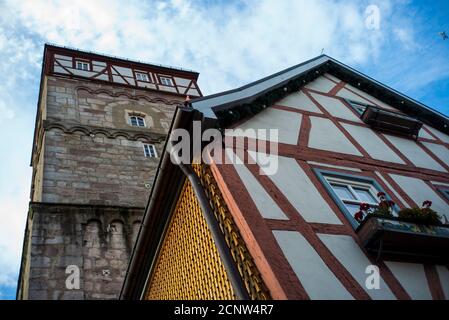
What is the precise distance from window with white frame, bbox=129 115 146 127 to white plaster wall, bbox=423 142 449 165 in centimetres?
1191

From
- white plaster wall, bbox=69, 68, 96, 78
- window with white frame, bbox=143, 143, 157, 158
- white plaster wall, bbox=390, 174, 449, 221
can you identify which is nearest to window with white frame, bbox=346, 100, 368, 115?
white plaster wall, bbox=390, 174, 449, 221

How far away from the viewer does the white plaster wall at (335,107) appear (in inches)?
345

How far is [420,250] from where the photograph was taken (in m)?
5.51

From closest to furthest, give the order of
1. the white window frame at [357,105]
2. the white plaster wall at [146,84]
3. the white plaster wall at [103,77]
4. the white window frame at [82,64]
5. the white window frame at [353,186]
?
the white window frame at [353,186]
the white window frame at [357,105]
the white plaster wall at [103,77]
the white window frame at [82,64]
the white plaster wall at [146,84]

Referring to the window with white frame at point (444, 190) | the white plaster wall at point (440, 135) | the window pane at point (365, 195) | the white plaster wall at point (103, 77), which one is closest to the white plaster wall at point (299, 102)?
the window pane at point (365, 195)

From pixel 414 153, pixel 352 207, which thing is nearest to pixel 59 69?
pixel 414 153

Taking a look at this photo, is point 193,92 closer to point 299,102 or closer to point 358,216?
point 299,102

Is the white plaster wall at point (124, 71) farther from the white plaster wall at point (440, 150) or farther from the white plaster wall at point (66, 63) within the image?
the white plaster wall at point (440, 150)

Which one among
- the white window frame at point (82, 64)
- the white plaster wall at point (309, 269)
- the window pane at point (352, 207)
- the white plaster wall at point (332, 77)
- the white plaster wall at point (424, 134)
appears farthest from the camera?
the white window frame at point (82, 64)

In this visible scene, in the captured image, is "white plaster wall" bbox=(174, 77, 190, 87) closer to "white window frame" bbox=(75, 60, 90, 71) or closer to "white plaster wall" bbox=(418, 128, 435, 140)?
"white window frame" bbox=(75, 60, 90, 71)

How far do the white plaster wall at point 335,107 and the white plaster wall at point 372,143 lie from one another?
1.18 feet

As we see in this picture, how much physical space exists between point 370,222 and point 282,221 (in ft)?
3.47
